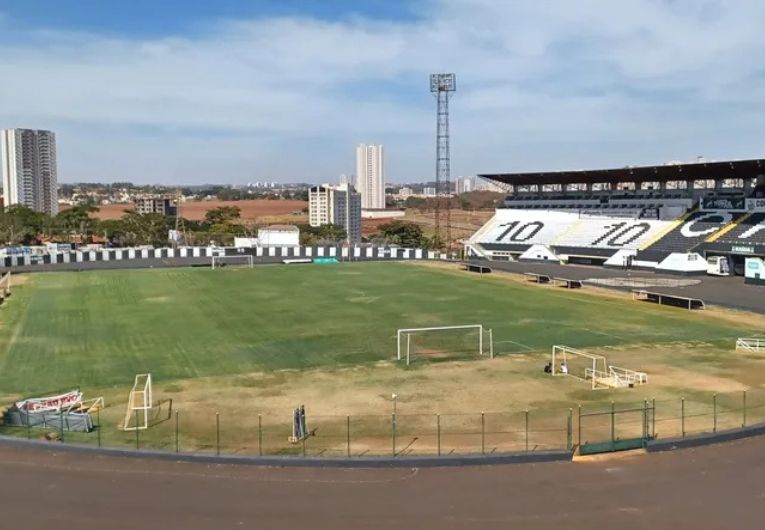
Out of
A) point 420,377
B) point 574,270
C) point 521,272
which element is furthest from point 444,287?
point 420,377

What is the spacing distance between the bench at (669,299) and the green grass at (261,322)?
1.20 metres

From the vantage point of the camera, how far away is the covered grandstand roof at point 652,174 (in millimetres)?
68125

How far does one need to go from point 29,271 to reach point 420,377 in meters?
55.2

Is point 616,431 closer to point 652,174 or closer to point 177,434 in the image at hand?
point 177,434

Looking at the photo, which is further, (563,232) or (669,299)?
(563,232)

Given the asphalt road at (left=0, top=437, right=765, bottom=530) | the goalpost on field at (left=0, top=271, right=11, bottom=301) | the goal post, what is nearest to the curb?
the asphalt road at (left=0, top=437, right=765, bottom=530)

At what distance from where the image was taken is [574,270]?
232 feet

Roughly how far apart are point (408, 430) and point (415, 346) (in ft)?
43.1

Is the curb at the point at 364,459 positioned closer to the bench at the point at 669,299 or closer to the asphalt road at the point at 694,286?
the bench at the point at 669,299

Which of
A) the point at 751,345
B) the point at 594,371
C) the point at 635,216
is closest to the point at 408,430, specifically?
the point at 594,371

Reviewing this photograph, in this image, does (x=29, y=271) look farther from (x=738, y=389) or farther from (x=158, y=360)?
(x=738, y=389)

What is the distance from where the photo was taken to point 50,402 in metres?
23.1

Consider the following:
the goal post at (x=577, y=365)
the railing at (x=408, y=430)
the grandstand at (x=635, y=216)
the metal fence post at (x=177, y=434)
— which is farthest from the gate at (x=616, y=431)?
the grandstand at (x=635, y=216)

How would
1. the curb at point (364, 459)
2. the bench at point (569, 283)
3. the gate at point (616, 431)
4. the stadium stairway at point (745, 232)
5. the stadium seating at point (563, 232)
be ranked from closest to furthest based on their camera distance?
the curb at point (364, 459) < the gate at point (616, 431) < the bench at point (569, 283) < the stadium stairway at point (745, 232) < the stadium seating at point (563, 232)
